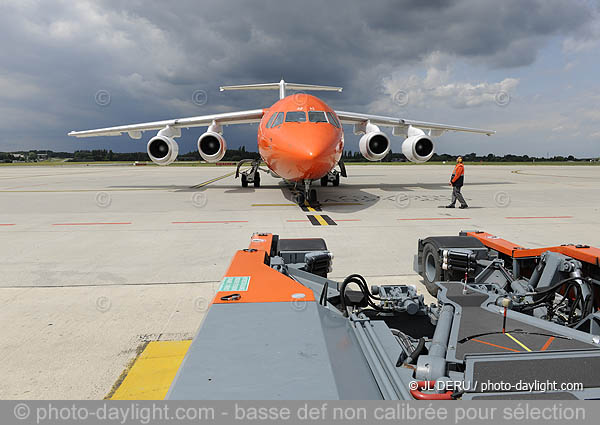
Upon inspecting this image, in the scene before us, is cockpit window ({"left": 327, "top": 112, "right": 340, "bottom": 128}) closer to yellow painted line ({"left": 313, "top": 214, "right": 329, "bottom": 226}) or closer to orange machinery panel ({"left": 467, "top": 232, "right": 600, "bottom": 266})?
yellow painted line ({"left": 313, "top": 214, "right": 329, "bottom": 226})

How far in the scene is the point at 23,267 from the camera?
6.39 meters

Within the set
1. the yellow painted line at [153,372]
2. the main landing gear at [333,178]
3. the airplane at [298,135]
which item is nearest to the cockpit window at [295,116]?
the airplane at [298,135]

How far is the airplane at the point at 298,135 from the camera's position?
37.8 ft

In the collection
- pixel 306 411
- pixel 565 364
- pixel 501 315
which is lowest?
pixel 501 315

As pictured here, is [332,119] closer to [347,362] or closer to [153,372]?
[153,372]

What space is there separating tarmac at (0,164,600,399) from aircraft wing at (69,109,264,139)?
494cm

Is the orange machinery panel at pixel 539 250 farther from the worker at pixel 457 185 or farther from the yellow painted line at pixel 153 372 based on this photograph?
the worker at pixel 457 185

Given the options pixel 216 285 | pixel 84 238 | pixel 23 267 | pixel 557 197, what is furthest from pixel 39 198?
pixel 557 197

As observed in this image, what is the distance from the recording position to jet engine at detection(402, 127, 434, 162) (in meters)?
18.1

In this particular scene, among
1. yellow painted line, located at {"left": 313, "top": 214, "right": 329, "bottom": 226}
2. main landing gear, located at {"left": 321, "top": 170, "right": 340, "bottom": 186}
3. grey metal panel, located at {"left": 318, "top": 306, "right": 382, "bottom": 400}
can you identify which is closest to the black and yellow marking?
yellow painted line, located at {"left": 313, "top": 214, "right": 329, "bottom": 226}

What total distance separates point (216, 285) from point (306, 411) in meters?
4.36

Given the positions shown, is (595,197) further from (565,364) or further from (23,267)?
(23,267)

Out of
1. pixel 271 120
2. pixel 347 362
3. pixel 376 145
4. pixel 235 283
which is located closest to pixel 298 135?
pixel 271 120

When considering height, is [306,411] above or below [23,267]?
above
